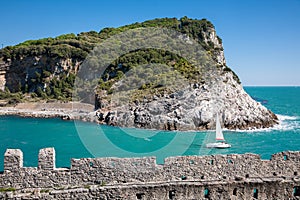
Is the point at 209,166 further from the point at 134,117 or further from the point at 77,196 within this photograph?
the point at 134,117

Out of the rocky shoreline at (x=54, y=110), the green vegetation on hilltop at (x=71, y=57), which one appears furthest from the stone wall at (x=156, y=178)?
the green vegetation on hilltop at (x=71, y=57)

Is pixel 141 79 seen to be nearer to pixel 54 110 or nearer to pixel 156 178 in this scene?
pixel 54 110

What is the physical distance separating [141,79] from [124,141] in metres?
28.3

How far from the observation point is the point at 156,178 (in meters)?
11.0

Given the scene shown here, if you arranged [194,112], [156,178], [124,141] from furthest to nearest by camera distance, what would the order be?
[194,112]
[124,141]
[156,178]

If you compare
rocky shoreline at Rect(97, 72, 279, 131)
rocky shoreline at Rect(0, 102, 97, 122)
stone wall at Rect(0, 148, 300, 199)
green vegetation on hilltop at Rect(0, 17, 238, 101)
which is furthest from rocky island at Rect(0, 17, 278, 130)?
stone wall at Rect(0, 148, 300, 199)

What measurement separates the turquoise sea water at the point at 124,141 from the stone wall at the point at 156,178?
17.0 meters

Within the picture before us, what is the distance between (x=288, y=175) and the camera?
1154 centimetres

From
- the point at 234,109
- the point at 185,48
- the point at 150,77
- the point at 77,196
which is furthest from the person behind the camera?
the point at 185,48

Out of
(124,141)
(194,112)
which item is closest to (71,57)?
(194,112)

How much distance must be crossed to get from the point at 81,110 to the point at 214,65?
30763mm

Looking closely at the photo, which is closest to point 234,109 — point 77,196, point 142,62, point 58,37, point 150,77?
point 150,77

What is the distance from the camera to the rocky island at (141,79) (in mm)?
53656

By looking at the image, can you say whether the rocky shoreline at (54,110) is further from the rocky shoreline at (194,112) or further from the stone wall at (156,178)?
the stone wall at (156,178)
